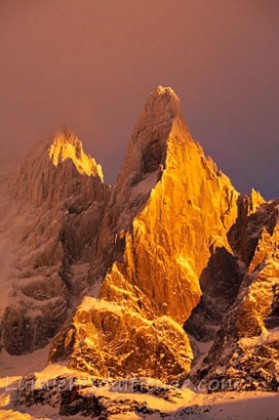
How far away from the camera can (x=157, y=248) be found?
15412 centimetres

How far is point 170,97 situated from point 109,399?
72.4 meters

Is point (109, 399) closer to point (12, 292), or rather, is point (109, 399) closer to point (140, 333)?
point (140, 333)

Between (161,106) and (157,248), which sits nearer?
(157,248)

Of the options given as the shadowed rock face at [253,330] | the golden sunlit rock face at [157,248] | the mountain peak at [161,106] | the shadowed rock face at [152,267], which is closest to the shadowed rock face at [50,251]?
the shadowed rock face at [152,267]

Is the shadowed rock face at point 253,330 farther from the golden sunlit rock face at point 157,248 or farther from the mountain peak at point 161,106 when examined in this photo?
the mountain peak at point 161,106

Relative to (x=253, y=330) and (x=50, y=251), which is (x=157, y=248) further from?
(x=50, y=251)

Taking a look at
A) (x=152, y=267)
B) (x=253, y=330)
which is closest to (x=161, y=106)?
(x=152, y=267)

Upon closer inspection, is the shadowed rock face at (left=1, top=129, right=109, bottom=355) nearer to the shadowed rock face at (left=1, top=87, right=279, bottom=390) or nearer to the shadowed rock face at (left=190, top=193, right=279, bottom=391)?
the shadowed rock face at (left=1, top=87, right=279, bottom=390)

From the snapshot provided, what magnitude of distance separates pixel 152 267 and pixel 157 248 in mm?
3852

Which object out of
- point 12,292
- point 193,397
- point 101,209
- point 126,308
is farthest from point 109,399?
point 101,209

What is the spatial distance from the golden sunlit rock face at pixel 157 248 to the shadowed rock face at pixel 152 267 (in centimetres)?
21

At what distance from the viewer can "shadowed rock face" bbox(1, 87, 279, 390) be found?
13888 centimetres

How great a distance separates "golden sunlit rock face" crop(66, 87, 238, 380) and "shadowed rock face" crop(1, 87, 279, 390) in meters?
0.21

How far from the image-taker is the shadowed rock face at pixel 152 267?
456 ft
